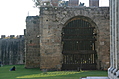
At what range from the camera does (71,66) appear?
59.9 feet

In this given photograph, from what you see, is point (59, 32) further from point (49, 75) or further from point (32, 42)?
point (49, 75)

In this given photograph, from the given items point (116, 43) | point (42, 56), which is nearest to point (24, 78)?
point (42, 56)

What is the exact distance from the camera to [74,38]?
1831 centimetres

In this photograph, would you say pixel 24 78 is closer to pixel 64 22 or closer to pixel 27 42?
pixel 64 22

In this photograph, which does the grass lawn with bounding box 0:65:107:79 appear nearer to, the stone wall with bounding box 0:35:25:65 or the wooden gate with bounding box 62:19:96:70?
the wooden gate with bounding box 62:19:96:70

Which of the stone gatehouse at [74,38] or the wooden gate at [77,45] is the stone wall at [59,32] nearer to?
the stone gatehouse at [74,38]

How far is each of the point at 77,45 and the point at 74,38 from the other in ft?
1.87

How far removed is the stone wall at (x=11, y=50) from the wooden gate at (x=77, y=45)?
924 centimetres

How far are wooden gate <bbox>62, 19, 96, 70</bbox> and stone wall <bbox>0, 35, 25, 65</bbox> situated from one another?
30.3 feet

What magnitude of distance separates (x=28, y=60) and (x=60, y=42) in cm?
406

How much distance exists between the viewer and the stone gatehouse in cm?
1794

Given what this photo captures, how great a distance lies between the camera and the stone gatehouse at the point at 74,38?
17.9 metres

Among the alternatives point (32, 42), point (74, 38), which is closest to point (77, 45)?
point (74, 38)

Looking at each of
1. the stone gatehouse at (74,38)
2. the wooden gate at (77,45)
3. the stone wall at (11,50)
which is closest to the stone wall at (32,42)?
the stone gatehouse at (74,38)
